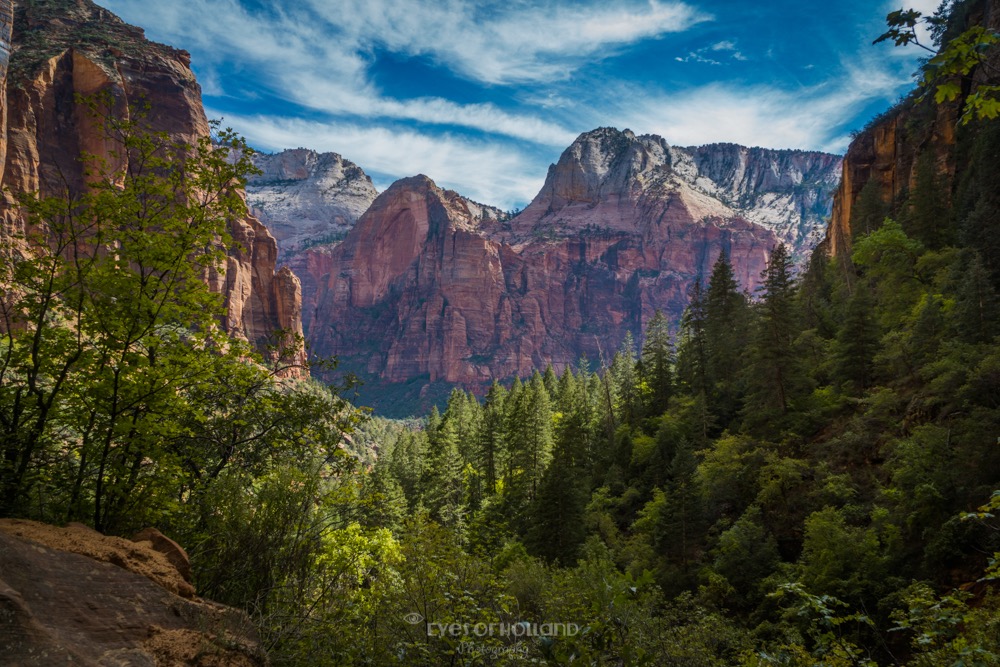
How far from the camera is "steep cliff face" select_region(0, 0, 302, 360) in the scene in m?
62.3

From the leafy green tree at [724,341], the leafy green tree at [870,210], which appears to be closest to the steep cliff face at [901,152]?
the leafy green tree at [870,210]

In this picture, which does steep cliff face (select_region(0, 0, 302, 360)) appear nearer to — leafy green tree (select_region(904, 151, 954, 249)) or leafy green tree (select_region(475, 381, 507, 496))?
leafy green tree (select_region(475, 381, 507, 496))

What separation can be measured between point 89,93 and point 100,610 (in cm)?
6593

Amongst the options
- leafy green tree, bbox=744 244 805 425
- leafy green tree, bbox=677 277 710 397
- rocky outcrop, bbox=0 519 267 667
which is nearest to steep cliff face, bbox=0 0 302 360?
leafy green tree, bbox=677 277 710 397

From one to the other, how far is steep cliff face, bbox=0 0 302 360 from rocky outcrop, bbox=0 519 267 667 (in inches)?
1977

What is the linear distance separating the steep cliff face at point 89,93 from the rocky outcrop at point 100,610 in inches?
1977

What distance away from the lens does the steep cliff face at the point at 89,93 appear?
204 feet

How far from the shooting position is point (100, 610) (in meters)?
3.85

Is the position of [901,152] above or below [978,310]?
above

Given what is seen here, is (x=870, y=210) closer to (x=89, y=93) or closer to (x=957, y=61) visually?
(x=957, y=61)

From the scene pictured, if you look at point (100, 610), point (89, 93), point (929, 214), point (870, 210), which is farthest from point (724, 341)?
point (89, 93)

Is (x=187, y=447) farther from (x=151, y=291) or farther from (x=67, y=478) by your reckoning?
(x=151, y=291)

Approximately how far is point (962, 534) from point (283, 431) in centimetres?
1520

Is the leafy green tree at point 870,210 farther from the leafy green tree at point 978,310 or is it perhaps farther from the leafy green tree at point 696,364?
the leafy green tree at point 978,310
